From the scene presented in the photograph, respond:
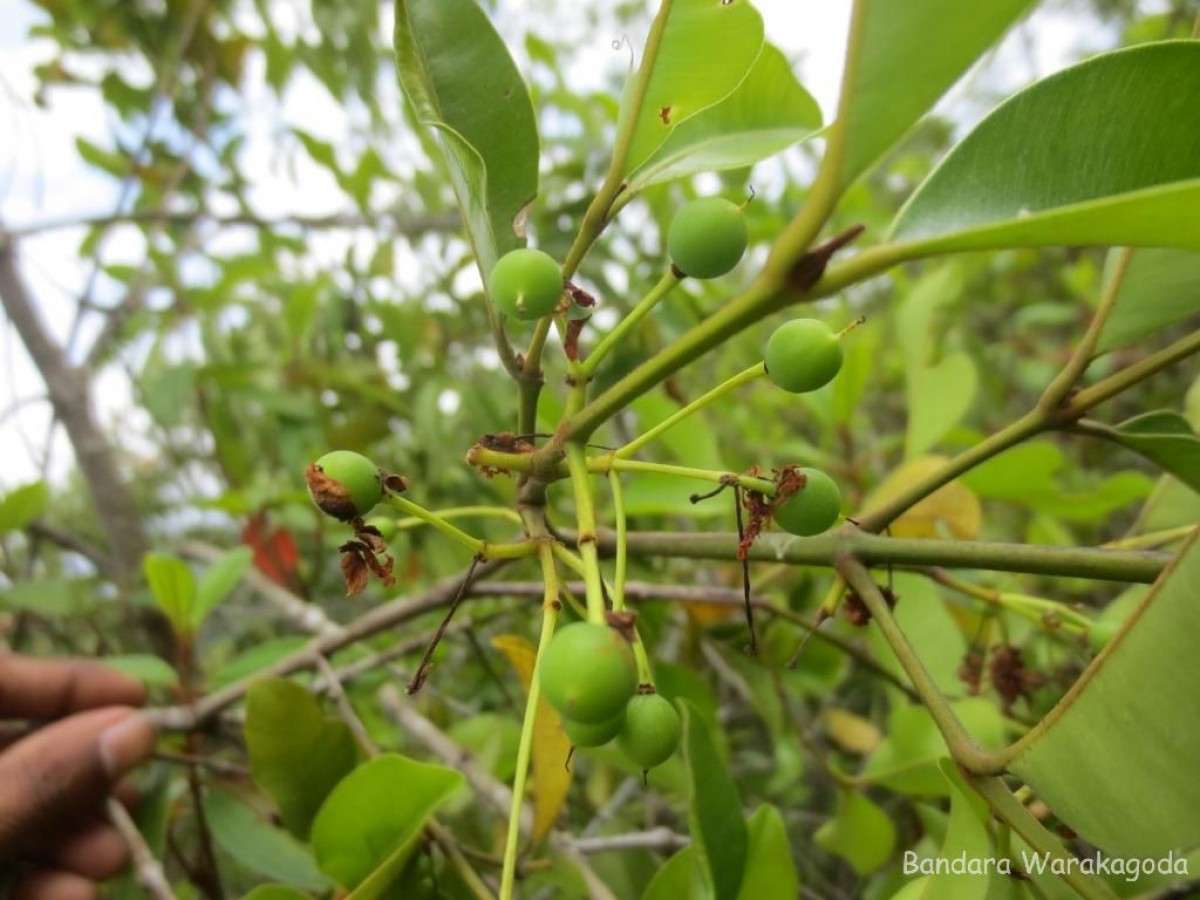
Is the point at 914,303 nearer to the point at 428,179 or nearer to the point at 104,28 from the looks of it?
the point at 428,179

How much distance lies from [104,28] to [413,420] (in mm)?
1626

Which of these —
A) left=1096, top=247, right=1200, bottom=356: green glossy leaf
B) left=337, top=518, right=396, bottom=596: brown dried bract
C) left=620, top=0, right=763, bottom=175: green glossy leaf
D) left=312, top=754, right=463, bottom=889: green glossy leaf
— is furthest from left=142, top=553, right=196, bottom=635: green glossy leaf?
left=1096, top=247, right=1200, bottom=356: green glossy leaf

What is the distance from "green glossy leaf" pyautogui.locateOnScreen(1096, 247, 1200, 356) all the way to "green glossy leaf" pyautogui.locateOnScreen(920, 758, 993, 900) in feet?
1.31

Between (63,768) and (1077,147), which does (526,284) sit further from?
(63,768)

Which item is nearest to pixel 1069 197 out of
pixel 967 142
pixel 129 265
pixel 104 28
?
pixel 967 142

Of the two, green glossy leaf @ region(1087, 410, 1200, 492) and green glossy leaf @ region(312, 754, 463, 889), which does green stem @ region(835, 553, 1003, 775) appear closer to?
green glossy leaf @ region(1087, 410, 1200, 492)

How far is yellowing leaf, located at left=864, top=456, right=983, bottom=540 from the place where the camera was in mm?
1185

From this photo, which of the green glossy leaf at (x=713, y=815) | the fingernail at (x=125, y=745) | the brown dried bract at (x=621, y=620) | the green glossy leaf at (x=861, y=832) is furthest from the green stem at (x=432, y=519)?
the fingernail at (x=125, y=745)

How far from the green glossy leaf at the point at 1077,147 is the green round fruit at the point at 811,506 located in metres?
0.17

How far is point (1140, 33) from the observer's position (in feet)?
6.94

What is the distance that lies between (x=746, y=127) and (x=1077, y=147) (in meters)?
0.28

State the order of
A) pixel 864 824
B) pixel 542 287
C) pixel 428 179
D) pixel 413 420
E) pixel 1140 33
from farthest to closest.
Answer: pixel 428 179, pixel 1140 33, pixel 413 420, pixel 864 824, pixel 542 287

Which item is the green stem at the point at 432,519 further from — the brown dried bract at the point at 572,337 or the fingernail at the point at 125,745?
the fingernail at the point at 125,745

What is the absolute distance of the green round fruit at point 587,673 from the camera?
47 centimetres
